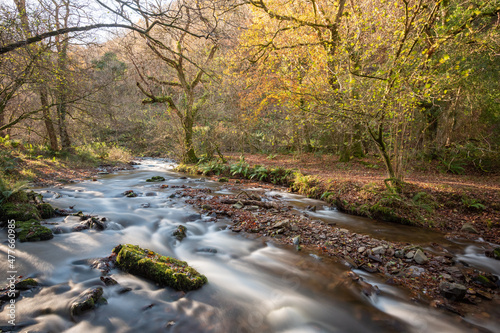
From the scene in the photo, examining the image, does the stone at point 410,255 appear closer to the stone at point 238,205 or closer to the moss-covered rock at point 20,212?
the stone at point 238,205

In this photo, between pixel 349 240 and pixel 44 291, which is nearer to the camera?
pixel 44 291

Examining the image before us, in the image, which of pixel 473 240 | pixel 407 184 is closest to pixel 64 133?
Result: pixel 407 184

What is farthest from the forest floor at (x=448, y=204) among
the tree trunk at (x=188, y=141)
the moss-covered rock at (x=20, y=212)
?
the tree trunk at (x=188, y=141)

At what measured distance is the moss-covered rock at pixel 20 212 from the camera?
4773mm

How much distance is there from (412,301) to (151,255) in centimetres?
398

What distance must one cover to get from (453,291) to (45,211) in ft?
25.9

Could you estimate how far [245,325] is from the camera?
2.91 metres

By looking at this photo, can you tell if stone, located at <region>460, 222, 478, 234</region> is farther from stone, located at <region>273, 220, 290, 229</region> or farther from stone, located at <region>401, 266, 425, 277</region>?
stone, located at <region>273, 220, 290, 229</region>

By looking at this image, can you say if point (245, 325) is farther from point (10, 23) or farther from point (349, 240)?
point (10, 23)

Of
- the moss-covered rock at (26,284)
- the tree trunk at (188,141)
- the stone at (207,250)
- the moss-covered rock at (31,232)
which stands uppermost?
the tree trunk at (188,141)

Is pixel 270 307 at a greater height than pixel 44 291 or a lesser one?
lesser

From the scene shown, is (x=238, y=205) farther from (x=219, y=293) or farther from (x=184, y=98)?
(x=184, y=98)

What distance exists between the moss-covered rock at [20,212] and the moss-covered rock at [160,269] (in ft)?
8.70

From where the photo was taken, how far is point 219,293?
138 inches
